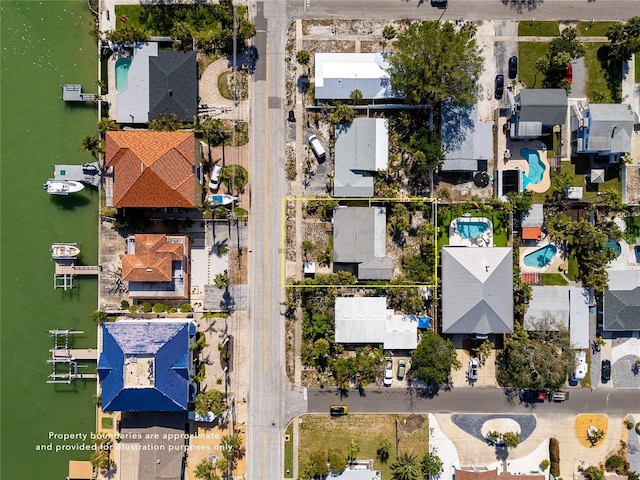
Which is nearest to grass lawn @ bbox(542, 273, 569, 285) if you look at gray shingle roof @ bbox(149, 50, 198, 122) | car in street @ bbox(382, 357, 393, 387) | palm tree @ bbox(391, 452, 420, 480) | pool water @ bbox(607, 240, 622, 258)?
pool water @ bbox(607, 240, 622, 258)

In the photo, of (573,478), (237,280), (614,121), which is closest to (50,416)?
Result: (237,280)

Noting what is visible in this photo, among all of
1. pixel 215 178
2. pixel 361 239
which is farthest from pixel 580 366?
pixel 215 178

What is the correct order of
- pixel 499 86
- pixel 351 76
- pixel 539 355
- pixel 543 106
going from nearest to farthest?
pixel 539 355 < pixel 543 106 < pixel 351 76 < pixel 499 86

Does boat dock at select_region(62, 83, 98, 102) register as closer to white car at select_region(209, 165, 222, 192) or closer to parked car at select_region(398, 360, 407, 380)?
white car at select_region(209, 165, 222, 192)

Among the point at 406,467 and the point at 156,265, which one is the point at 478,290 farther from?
the point at 156,265

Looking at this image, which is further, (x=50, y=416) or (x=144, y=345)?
(x=50, y=416)

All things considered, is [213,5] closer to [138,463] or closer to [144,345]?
[144,345]
